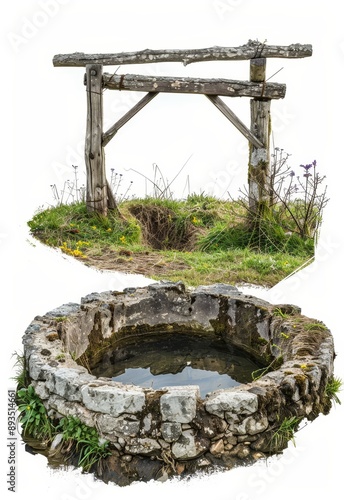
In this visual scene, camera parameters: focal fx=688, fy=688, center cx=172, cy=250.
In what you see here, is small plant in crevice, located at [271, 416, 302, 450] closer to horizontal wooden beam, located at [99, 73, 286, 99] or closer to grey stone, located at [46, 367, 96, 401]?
grey stone, located at [46, 367, 96, 401]

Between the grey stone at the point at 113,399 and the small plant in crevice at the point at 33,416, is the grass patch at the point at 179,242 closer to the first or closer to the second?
the small plant in crevice at the point at 33,416

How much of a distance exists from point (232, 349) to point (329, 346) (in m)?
1.14

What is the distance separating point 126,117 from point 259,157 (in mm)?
1533

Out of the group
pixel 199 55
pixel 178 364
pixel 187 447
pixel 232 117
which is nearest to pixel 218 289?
pixel 178 364

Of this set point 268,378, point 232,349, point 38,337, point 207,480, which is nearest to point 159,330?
point 232,349

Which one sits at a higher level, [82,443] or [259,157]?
[259,157]

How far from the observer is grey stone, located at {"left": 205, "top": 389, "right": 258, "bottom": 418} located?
193 inches

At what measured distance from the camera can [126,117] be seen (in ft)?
25.0

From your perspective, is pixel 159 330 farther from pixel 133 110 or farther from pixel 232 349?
pixel 133 110

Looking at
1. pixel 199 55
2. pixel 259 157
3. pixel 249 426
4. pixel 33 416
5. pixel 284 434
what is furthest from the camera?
pixel 259 157

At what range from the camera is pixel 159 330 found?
698 centimetres

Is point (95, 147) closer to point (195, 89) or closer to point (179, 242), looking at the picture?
point (195, 89)

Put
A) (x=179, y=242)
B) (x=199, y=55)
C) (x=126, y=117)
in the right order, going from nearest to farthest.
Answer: (x=199, y=55), (x=126, y=117), (x=179, y=242)

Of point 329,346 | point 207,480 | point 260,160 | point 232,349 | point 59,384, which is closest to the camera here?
point 207,480
